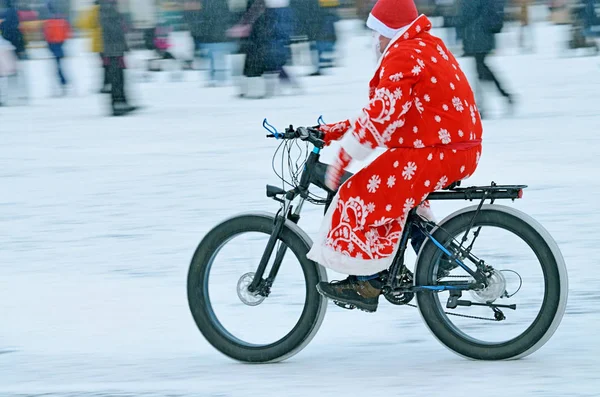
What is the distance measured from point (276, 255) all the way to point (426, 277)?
0.69 m

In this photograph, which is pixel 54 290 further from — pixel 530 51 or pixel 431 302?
pixel 530 51

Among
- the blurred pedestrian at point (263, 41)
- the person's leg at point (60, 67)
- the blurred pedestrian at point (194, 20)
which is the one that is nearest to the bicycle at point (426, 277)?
the blurred pedestrian at point (263, 41)

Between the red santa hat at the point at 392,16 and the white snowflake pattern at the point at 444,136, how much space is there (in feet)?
1.49

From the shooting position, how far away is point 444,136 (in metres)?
4.83

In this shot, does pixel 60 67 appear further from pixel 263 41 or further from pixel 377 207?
pixel 377 207

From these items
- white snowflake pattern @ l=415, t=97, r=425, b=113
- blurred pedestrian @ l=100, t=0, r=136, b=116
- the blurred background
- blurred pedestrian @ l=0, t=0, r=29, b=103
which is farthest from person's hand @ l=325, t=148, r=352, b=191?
blurred pedestrian @ l=0, t=0, r=29, b=103

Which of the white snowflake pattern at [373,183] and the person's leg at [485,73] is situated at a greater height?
the white snowflake pattern at [373,183]

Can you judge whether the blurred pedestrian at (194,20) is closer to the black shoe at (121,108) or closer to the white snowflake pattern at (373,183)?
the black shoe at (121,108)

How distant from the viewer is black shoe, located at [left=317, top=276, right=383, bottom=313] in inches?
200

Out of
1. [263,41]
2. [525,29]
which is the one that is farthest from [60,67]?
[525,29]

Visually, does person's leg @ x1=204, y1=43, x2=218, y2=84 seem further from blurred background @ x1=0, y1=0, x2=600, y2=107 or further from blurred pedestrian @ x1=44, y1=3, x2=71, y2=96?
blurred pedestrian @ x1=44, y1=3, x2=71, y2=96

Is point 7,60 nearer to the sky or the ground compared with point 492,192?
nearer to the ground

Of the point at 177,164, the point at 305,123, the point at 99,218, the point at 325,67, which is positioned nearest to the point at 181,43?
the point at 325,67

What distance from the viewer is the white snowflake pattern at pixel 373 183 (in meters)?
4.88
